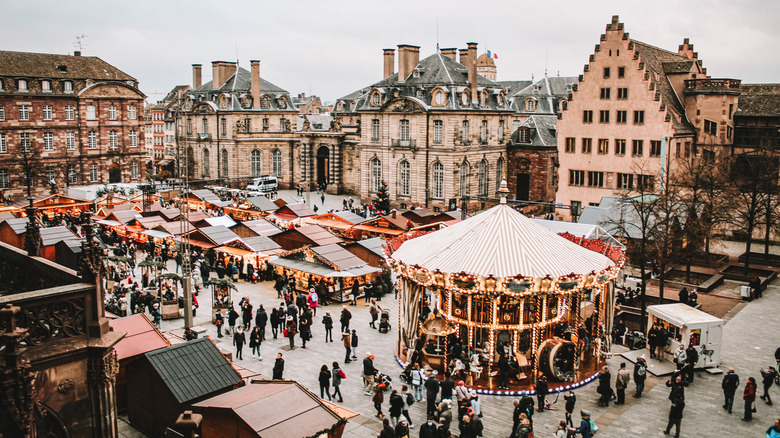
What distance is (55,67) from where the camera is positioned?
205ft

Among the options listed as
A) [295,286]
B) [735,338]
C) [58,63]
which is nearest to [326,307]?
[295,286]

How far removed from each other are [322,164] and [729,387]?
54543 millimetres

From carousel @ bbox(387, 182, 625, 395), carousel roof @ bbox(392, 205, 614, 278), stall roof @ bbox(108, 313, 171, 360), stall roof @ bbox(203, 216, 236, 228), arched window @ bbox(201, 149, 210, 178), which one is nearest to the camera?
stall roof @ bbox(108, 313, 171, 360)

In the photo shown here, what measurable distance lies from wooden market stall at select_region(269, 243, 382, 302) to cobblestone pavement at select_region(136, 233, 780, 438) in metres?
1.41

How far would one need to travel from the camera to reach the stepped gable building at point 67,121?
194 ft

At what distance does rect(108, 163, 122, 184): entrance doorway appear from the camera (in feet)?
218

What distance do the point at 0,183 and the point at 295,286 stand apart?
43.4 meters

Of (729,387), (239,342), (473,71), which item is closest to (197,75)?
(473,71)

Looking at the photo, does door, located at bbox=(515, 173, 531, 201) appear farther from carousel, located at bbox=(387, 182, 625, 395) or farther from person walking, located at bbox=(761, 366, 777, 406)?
person walking, located at bbox=(761, 366, 777, 406)

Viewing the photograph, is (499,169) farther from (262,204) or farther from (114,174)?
(114,174)

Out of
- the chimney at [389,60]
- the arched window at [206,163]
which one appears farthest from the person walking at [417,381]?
the arched window at [206,163]

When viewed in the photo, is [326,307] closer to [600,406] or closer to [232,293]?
[232,293]

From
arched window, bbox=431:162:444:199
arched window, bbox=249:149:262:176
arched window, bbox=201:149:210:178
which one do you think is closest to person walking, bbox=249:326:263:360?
arched window, bbox=431:162:444:199

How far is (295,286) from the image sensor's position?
95.5ft
